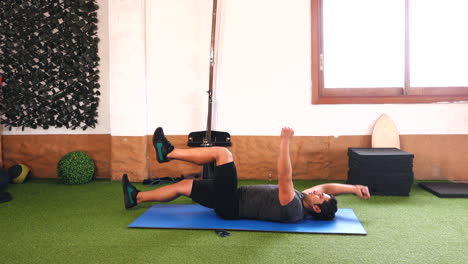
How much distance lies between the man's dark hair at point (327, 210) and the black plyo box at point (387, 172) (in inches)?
42.0

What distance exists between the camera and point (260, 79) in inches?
184

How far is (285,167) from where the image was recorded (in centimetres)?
263

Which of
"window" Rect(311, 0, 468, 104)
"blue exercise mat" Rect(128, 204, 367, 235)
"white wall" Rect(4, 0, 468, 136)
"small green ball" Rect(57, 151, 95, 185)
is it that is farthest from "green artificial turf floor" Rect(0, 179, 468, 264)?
"window" Rect(311, 0, 468, 104)

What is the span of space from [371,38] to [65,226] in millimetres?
3884

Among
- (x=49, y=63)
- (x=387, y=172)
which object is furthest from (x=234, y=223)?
(x=49, y=63)

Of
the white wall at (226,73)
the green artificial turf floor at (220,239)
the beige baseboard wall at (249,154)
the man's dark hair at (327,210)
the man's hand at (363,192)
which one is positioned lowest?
the green artificial turf floor at (220,239)

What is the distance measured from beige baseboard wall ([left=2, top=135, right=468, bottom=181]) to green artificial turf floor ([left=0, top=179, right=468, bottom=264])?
1.01 metres

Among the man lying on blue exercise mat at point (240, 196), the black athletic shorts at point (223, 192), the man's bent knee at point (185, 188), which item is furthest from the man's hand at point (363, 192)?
the man's bent knee at point (185, 188)

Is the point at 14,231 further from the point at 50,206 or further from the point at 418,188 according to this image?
the point at 418,188

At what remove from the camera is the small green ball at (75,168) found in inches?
176

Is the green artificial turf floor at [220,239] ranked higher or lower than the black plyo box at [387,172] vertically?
lower

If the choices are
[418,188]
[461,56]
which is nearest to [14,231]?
[418,188]

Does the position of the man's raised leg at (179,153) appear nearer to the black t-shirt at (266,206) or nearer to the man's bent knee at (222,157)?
the man's bent knee at (222,157)

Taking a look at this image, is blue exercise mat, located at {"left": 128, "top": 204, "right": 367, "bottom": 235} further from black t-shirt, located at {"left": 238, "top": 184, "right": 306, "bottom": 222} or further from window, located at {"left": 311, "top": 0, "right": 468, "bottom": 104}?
window, located at {"left": 311, "top": 0, "right": 468, "bottom": 104}
